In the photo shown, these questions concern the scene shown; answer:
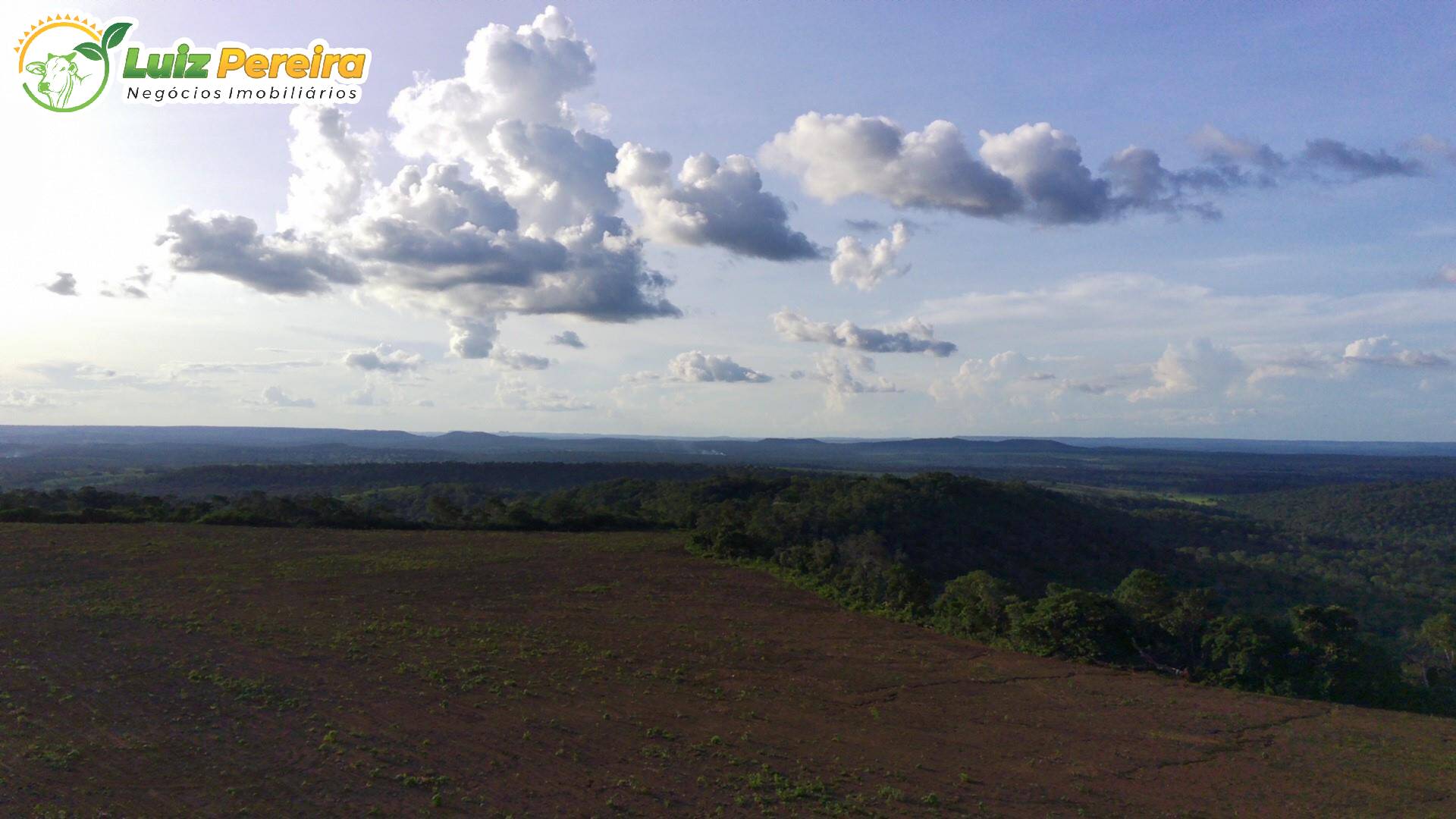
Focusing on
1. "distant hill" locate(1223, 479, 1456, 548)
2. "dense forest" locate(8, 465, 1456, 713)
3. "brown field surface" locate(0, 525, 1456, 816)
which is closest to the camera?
"brown field surface" locate(0, 525, 1456, 816)

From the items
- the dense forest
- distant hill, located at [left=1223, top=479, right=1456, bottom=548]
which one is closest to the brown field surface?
the dense forest

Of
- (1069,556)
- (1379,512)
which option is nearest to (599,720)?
(1069,556)

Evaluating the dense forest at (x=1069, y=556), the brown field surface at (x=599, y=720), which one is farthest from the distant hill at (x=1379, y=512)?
the brown field surface at (x=599, y=720)

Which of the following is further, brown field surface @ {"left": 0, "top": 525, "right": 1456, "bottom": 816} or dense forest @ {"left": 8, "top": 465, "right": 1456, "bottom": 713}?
dense forest @ {"left": 8, "top": 465, "right": 1456, "bottom": 713}

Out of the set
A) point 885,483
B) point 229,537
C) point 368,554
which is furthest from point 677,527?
point 229,537

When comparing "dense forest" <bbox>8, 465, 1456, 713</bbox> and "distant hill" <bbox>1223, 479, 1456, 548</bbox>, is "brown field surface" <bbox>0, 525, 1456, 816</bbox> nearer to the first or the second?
"dense forest" <bbox>8, 465, 1456, 713</bbox>

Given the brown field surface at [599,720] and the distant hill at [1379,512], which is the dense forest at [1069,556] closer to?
the distant hill at [1379,512]

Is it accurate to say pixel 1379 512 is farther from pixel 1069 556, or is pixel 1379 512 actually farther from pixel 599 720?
pixel 599 720

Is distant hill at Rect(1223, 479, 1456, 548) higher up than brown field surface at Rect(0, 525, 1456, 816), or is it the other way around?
brown field surface at Rect(0, 525, 1456, 816)

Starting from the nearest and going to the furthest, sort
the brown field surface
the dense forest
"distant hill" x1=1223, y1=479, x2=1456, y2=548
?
the brown field surface
the dense forest
"distant hill" x1=1223, y1=479, x2=1456, y2=548
